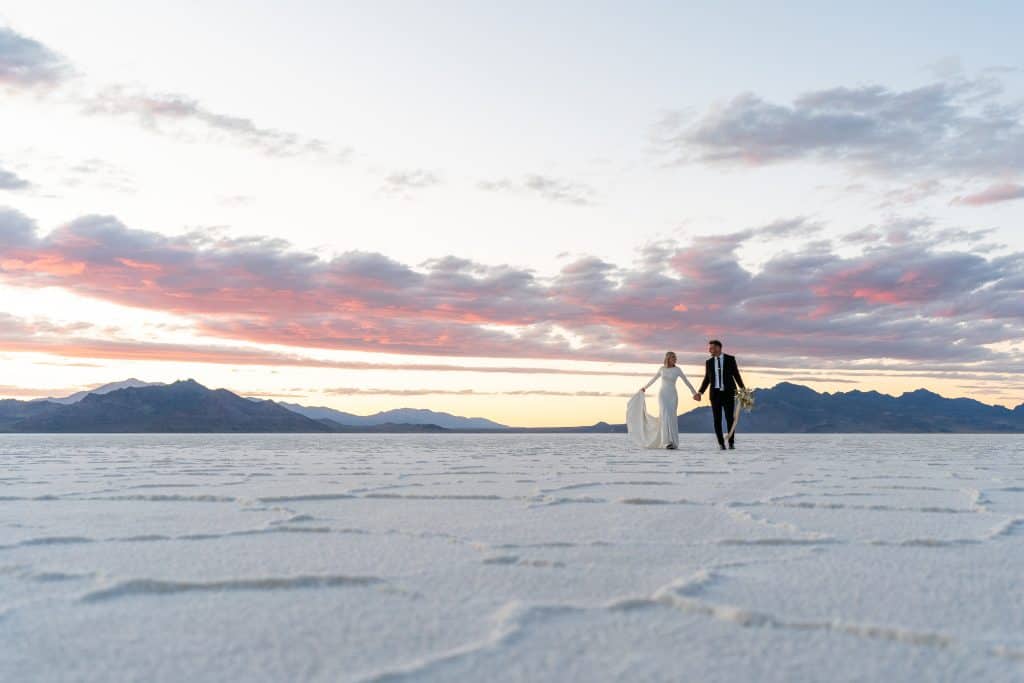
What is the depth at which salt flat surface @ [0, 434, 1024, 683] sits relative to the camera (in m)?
1.63

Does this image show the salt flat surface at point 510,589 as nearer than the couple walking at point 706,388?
Yes

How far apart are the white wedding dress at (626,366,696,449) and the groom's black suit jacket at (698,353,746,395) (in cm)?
26

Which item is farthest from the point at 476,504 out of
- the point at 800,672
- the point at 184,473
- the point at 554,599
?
the point at 184,473

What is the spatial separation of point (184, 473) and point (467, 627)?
561cm

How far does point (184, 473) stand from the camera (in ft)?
22.5

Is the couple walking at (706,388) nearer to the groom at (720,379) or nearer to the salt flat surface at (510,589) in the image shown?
the groom at (720,379)

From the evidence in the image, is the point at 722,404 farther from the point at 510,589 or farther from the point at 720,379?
the point at 510,589

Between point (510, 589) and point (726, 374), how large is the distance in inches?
375

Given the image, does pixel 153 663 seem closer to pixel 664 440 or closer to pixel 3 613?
pixel 3 613

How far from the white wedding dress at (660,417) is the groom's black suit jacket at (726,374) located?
262 mm

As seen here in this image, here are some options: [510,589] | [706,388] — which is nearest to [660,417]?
[706,388]

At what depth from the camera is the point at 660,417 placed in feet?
39.4

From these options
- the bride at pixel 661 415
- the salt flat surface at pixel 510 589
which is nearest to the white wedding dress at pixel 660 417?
the bride at pixel 661 415

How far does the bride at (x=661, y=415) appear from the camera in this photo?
11492mm
